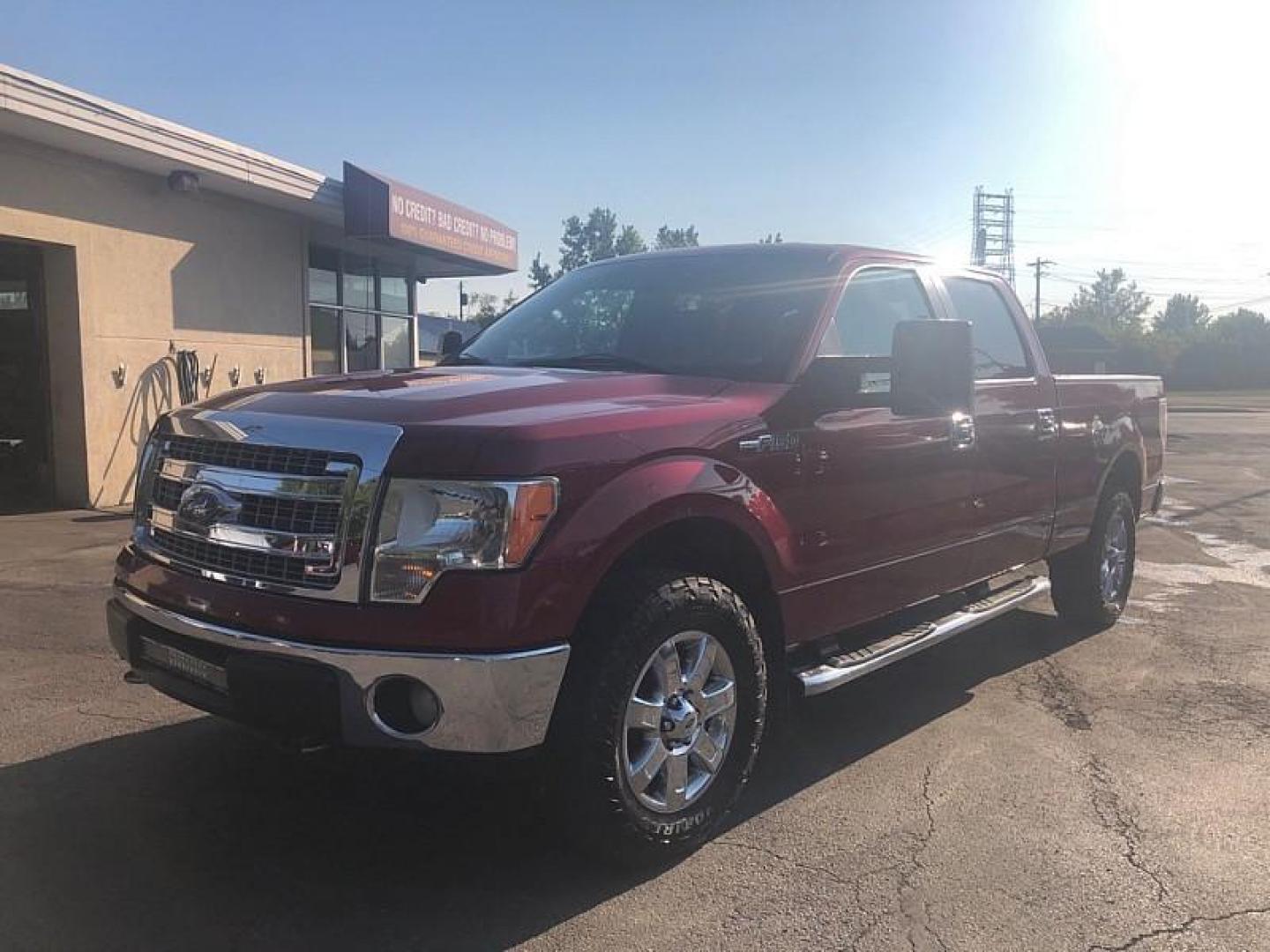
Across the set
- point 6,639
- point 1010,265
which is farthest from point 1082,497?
point 1010,265

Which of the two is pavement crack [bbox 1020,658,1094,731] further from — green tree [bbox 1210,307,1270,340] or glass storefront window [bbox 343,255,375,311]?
green tree [bbox 1210,307,1270,340]

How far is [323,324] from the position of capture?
14.7 m

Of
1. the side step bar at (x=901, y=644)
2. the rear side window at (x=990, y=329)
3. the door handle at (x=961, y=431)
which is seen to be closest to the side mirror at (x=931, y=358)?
the door handle at (x=961, y=431)

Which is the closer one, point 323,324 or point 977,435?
point 977,435

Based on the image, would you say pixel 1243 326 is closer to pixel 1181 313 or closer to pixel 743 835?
pixel 1181 313

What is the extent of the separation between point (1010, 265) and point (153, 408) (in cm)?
8894

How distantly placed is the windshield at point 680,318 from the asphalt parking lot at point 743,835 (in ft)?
5.37

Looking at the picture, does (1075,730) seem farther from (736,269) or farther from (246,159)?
(246,159)

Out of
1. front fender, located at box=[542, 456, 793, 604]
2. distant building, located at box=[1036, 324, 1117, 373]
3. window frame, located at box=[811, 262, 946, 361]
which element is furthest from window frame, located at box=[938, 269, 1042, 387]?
distant building, located at box=[1036, 324, 1117, 373]

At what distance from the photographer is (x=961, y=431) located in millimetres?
4535

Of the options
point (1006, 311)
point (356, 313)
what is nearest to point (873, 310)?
point (1006, 311)

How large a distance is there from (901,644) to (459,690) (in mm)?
2114

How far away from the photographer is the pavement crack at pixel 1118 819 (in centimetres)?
322

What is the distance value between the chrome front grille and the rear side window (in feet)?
10.7
